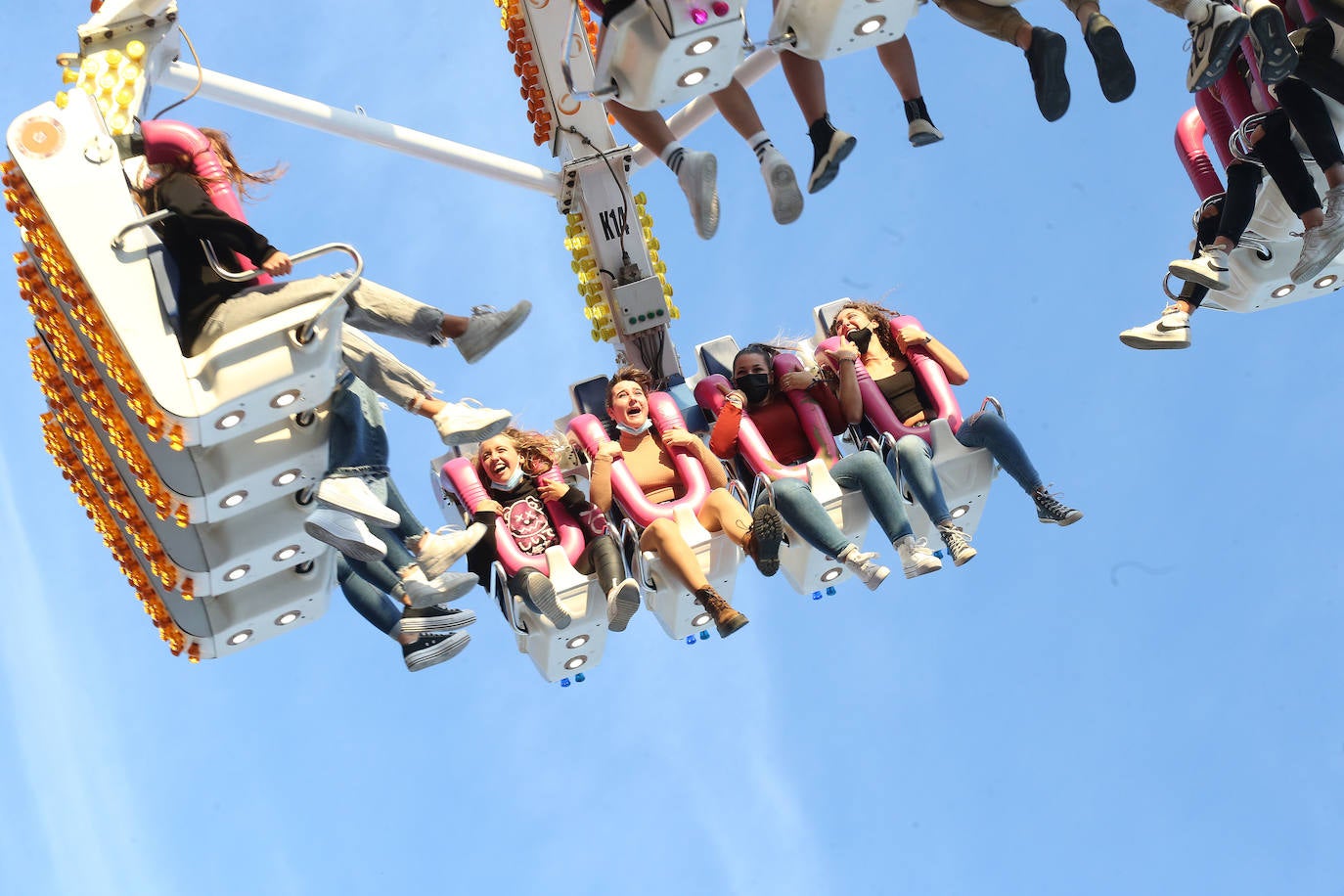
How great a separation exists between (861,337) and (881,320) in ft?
0.94

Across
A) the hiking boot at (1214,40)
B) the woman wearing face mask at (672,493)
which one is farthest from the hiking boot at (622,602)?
the hiking boot at (1214,40)

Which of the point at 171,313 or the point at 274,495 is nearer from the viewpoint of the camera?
the point at 171,313

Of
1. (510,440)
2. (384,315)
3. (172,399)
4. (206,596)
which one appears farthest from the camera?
(510,440)

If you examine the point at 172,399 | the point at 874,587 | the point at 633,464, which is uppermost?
the point at 172,399

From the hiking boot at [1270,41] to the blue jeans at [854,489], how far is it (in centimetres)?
321

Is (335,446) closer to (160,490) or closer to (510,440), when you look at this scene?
(160,490)

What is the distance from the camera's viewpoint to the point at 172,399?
37.4ft

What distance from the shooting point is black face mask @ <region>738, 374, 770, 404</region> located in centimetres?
1475

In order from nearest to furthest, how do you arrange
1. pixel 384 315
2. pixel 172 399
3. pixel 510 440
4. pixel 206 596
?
pixel 172 399
pixel 384 315
pixel 206 596
pixel 510 440

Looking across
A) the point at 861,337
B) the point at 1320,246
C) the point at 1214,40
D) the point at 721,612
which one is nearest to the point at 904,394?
the point at 861,337

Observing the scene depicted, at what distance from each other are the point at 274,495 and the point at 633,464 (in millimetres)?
2722

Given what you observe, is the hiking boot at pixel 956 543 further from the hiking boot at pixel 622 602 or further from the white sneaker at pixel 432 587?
the white sneaker at pixel 432 587

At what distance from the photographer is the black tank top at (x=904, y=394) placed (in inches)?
588

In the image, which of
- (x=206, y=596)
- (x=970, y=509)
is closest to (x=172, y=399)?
(x=206, y=596)
